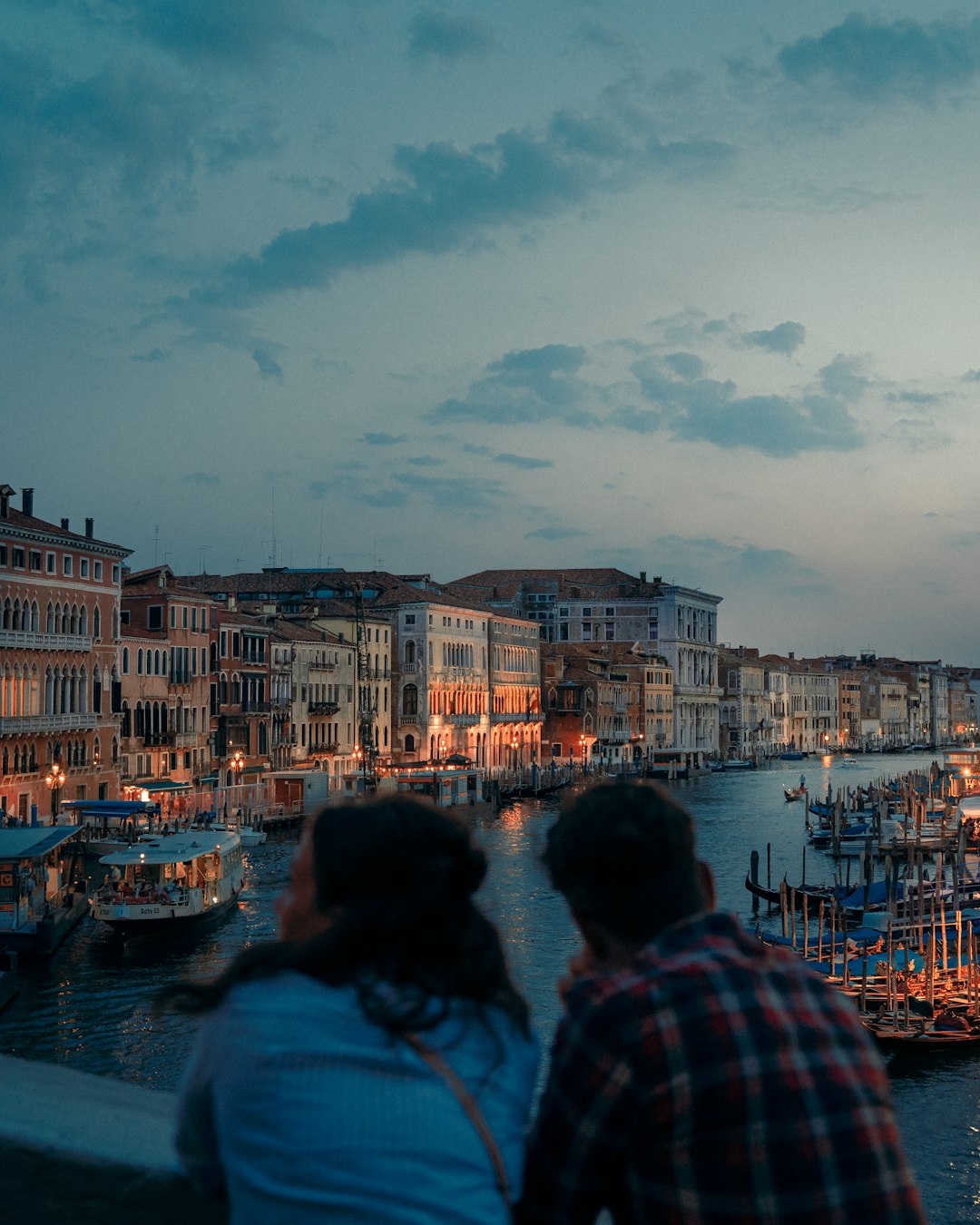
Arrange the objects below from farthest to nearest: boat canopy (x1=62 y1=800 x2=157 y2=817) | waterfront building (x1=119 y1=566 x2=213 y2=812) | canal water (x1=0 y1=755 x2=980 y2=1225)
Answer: waterfront building (x1=119 y1=566 x2=213 y2=812), boat canopy (x1=62 y1=800 x2=157 y2=817), canal water (x1=0 y1=755 x2=980 y2=1225)

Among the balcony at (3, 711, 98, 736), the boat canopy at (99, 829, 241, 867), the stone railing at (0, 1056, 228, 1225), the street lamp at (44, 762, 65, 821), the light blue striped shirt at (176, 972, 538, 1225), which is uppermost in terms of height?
the balcony at (3, 711, 98, 736)

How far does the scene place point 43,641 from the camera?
27.0 meters

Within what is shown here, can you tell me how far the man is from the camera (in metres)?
1.24

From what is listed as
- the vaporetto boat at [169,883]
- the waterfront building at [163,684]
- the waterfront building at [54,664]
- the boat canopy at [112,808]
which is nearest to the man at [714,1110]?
the vaporetto boat at [169,883]

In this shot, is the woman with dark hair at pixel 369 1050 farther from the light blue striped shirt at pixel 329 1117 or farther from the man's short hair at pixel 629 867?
the man's short hair at pixel 629 867

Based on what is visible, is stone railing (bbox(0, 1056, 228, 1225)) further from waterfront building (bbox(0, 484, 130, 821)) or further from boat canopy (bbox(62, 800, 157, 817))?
waterfront building (bbox(0, 484, 130, 821))

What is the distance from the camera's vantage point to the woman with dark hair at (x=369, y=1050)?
3.68 ft

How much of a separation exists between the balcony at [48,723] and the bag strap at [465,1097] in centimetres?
Answer: 2565

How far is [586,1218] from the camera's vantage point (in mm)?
1279

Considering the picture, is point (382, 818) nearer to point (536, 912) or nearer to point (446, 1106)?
point (446, 1106)

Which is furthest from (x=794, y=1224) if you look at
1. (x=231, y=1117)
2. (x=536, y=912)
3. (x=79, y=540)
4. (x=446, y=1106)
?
(x=79, y=540)

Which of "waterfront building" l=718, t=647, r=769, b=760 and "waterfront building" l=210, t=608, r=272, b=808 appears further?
"waterfront building" l=718, t=647, r=769, b=760

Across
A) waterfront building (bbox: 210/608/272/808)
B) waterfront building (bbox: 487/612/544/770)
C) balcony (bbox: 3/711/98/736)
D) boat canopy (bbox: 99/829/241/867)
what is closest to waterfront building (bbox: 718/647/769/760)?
waterfront building (bbox: 487/612/544/770)

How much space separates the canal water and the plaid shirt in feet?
1.07
